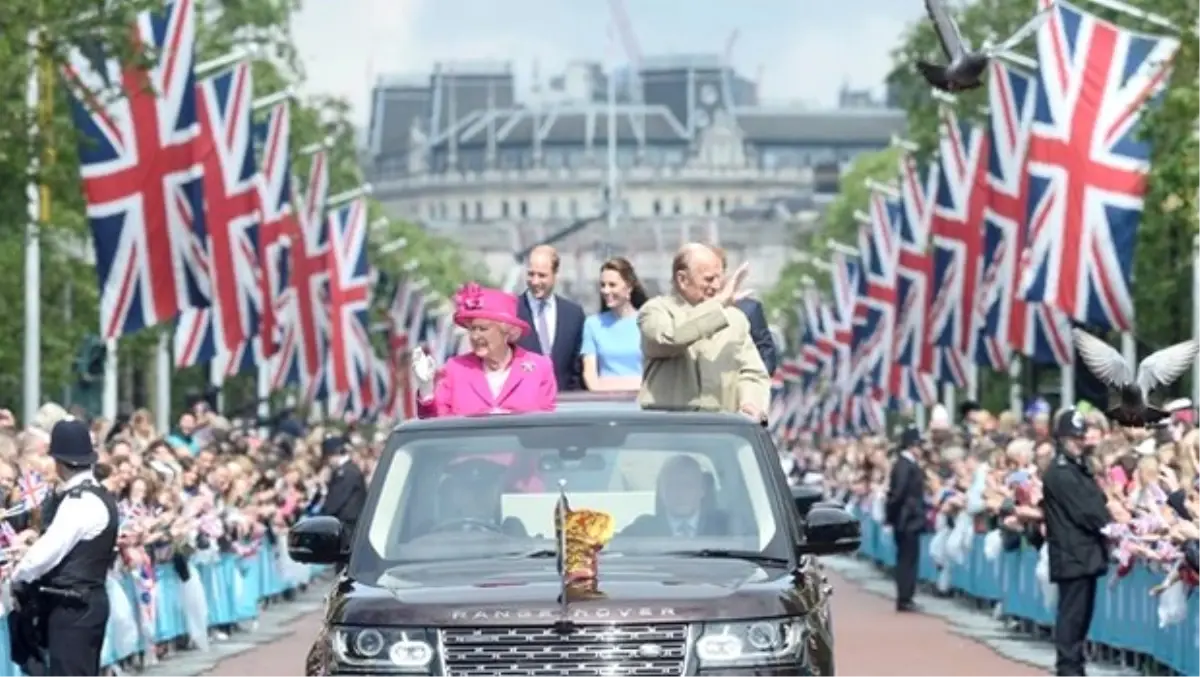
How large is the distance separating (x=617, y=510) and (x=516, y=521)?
355 millimetres

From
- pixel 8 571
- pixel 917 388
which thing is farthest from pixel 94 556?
pixel 917 388

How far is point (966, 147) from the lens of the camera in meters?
53.6

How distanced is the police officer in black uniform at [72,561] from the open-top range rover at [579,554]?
476 cm

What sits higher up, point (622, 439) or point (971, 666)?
point (622, 439)

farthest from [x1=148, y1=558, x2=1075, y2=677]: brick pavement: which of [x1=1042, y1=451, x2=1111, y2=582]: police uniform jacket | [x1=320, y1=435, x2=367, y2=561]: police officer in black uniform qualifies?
[x1=1042, y1=451, x2=1111, y2=582]: police uniform jacket

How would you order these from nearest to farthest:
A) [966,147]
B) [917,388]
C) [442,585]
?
1. [442,585]
2. [966,147]
3. [917,388]

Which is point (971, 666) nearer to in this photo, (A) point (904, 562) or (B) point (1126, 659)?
(B) point (1126, 659)

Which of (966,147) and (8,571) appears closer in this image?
(8,571)

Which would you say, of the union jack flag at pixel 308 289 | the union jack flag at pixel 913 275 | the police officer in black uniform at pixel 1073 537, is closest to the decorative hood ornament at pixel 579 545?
the police officer in black uniform at pixel 1073 537

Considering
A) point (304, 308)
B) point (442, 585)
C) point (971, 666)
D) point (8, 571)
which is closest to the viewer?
point (442, 585)

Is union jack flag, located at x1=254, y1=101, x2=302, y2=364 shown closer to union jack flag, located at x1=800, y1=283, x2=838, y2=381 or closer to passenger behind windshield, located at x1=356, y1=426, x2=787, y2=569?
passenger behind windshield, located at x1=356, y1=426, x2=787, y2=569

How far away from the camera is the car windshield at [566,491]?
13.8 meters

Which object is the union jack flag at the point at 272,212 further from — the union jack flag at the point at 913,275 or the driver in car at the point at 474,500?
the driver in car at the point at 474,500

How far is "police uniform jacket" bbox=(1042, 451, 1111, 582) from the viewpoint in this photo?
80.9ft
